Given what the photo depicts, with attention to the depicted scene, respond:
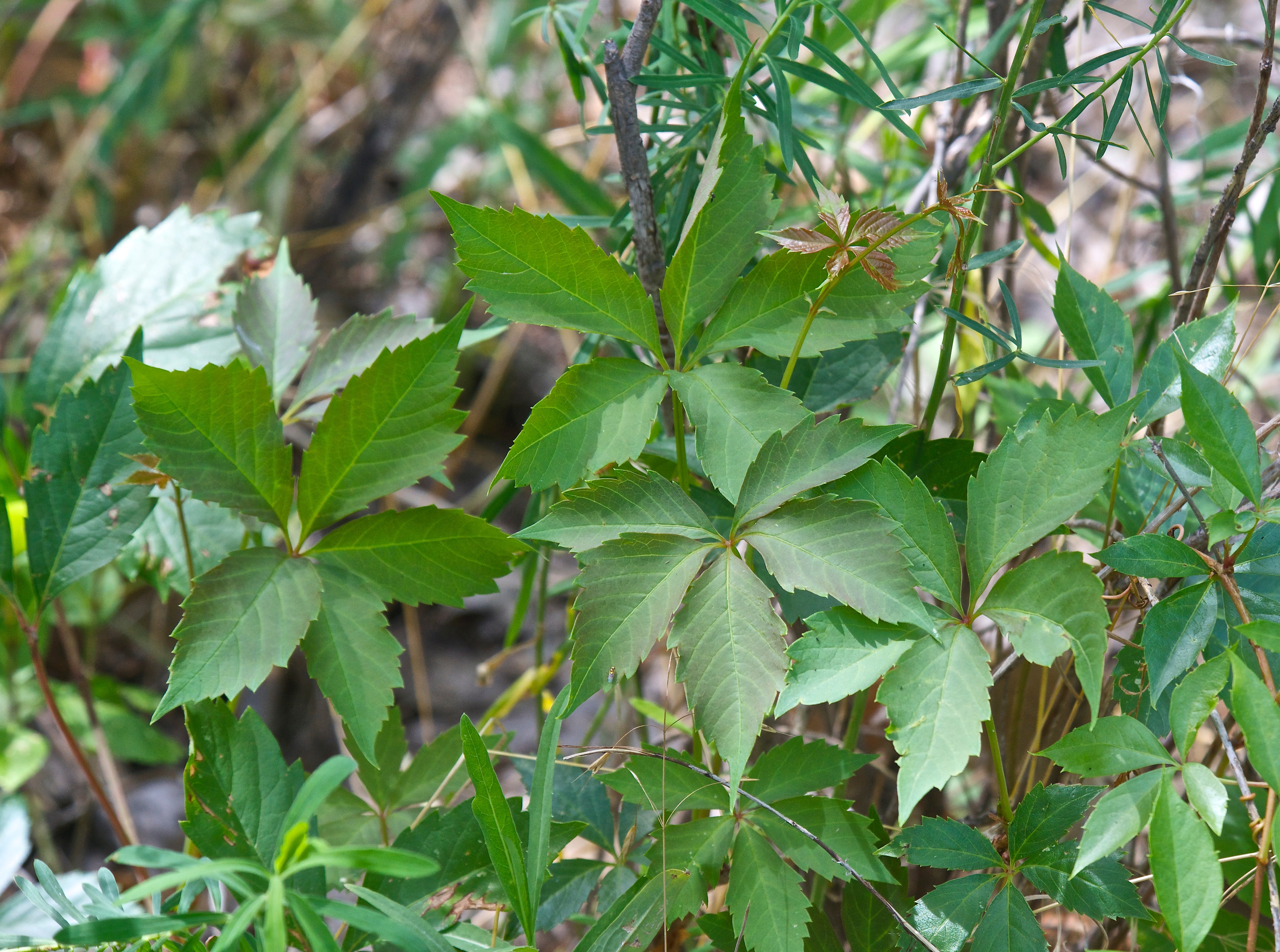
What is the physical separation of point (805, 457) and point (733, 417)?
63 millimetres

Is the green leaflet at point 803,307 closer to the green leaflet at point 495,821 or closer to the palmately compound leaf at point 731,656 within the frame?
the palmately compound leaf at point 731,656

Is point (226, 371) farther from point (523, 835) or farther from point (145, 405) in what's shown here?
point (523, 835)

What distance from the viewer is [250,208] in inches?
89.6

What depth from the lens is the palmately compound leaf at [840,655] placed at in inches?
22.7

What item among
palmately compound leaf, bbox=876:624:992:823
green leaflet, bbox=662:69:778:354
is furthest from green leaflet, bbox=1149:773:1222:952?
green leaflet, bbox=662:69:778:354

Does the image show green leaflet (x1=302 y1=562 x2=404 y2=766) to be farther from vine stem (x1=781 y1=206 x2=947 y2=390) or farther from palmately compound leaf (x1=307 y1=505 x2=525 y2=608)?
vine stem (x1=781 y1=206 x2=947 y2=390)

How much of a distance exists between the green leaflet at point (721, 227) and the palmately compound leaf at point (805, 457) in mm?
123

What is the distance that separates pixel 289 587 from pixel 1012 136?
875 millimetres

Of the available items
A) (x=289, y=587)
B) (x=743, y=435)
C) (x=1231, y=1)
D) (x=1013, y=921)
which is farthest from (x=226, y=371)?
(x=1231, y=1)

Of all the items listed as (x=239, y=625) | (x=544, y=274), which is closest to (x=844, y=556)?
(x=544, y=274)

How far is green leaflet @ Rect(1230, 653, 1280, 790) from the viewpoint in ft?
1.71

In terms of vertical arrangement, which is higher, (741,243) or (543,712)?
(741,243)

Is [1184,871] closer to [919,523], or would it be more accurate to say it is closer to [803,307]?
[919,523]

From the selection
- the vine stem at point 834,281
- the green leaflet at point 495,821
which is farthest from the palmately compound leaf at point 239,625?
the vine stem at point 834,281
